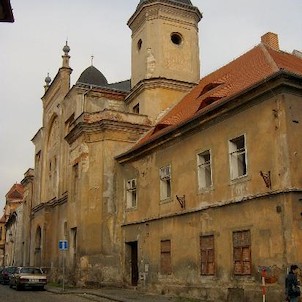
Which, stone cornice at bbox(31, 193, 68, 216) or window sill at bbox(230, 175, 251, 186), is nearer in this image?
window sill at bbox(230, 175, 251, 186)

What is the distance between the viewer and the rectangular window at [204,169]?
18.6 meters

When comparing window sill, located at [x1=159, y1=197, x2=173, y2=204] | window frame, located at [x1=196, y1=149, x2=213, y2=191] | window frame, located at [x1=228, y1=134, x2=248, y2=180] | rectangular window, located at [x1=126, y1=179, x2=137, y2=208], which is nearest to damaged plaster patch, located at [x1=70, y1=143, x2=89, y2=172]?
rectangular window, located at [x1=126, y1=179, x2=137, y2=208]

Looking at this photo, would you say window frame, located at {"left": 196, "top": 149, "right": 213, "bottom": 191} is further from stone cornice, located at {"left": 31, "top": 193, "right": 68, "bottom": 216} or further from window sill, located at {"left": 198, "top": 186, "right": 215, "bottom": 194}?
stone cornice, located at {"left": 31, "top": 193, "right": 68, "bottom": 216}

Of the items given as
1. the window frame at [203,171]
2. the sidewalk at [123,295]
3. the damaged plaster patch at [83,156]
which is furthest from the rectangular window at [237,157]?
the damaged plaster patch at [83,156]

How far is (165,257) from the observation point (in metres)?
20.5

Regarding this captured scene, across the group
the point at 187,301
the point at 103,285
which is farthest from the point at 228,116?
the point at 103,285

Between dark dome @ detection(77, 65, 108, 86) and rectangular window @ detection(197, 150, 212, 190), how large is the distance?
16.0 m

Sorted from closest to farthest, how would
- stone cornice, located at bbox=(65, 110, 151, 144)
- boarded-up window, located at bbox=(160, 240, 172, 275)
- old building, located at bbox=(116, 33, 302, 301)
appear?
1. old building, located at bbox=(116, 33, 302, 301)
2. boarded-up window, located at bbox=(160, 240, 172, 275)
3. stone cornice, located at bbox=(65, 110, 151, 144)

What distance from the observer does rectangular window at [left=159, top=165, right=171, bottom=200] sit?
2116cm

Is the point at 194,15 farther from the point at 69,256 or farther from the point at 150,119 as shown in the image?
the point at 69,256

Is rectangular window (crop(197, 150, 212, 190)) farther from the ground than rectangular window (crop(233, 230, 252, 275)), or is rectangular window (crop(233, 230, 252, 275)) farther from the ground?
rectangular window (crop(197, 150, 212, 190))

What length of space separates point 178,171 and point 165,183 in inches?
55.5

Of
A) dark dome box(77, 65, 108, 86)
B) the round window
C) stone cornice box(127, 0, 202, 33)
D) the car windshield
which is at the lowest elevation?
the car windshield

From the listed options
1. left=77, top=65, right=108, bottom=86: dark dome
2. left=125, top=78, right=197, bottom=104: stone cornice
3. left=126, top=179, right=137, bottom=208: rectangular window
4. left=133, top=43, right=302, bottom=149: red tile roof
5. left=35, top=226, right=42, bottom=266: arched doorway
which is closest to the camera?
left=133, top=43, right=302, bottom=149: red tile roof
